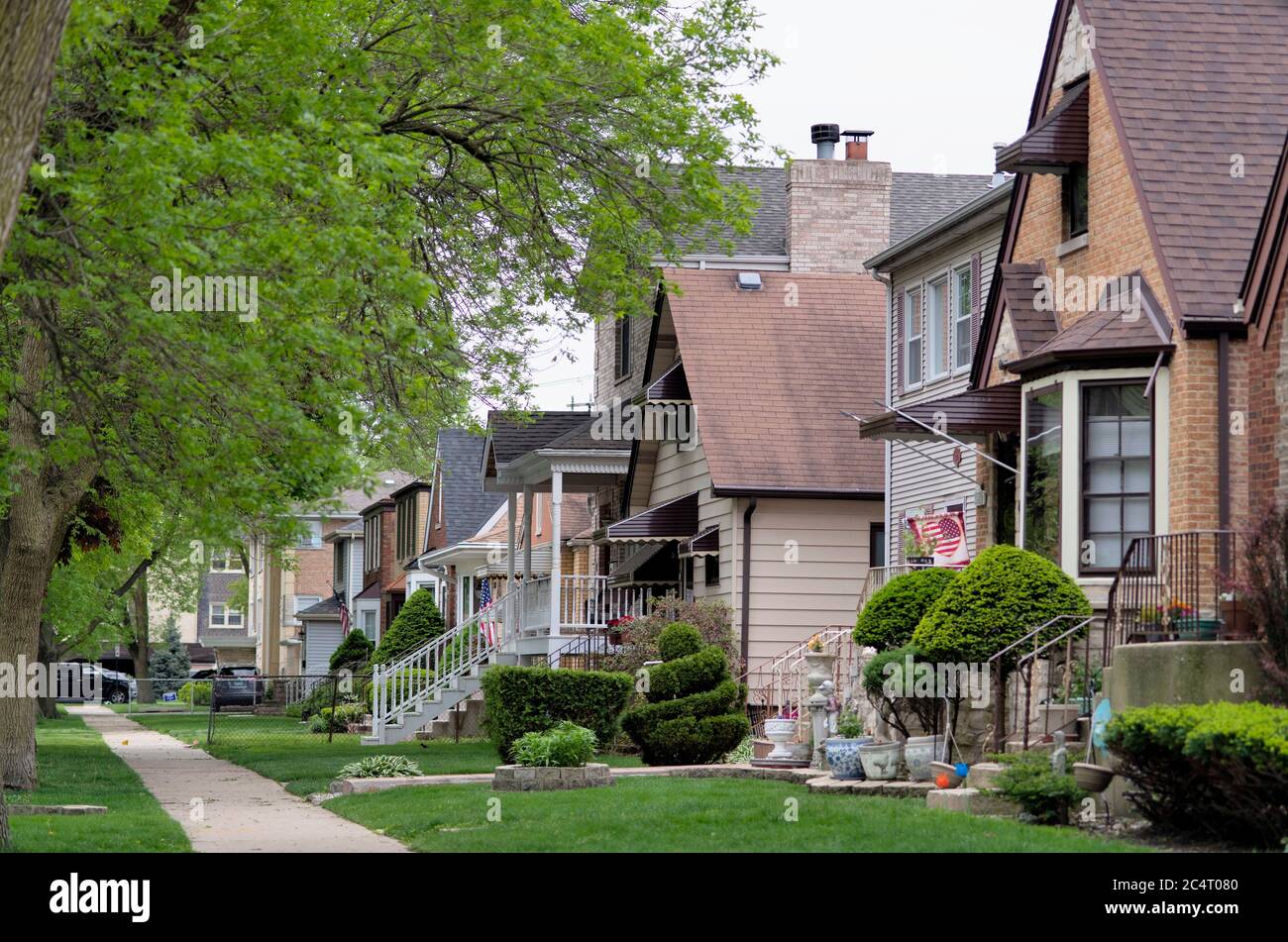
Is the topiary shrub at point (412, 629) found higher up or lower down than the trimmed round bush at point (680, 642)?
lower down

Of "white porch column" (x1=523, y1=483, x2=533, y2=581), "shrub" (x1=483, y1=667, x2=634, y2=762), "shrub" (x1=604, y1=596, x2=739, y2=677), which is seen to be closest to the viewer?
"shrub" (x1=483, y1=667, x2=634, y2=762)

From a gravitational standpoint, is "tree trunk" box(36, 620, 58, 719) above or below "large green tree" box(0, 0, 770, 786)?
Answer: below

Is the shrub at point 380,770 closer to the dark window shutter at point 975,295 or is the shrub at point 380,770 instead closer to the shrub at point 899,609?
the shrub at point 899,609

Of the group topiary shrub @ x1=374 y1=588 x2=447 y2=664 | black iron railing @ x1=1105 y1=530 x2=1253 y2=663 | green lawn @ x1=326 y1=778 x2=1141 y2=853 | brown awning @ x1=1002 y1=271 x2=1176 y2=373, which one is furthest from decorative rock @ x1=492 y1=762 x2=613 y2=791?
topiary shrub @ x1=374 y1=588 x2=447 y2=664

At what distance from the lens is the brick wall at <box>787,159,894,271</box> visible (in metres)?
33.8

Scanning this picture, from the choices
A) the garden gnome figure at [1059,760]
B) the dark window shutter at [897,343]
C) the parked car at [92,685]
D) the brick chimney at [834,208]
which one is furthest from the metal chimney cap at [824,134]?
the parked car at [92,685]

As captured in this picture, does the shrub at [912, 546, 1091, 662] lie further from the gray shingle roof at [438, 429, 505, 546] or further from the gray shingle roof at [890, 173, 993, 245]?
the gray shingle roof at [438, 429, 505, 546]

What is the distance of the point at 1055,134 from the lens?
1942 centimetres

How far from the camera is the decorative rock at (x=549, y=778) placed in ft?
56.0

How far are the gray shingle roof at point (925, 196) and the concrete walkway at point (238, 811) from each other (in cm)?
1827

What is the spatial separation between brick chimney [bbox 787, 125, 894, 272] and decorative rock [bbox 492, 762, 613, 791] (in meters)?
18.3
